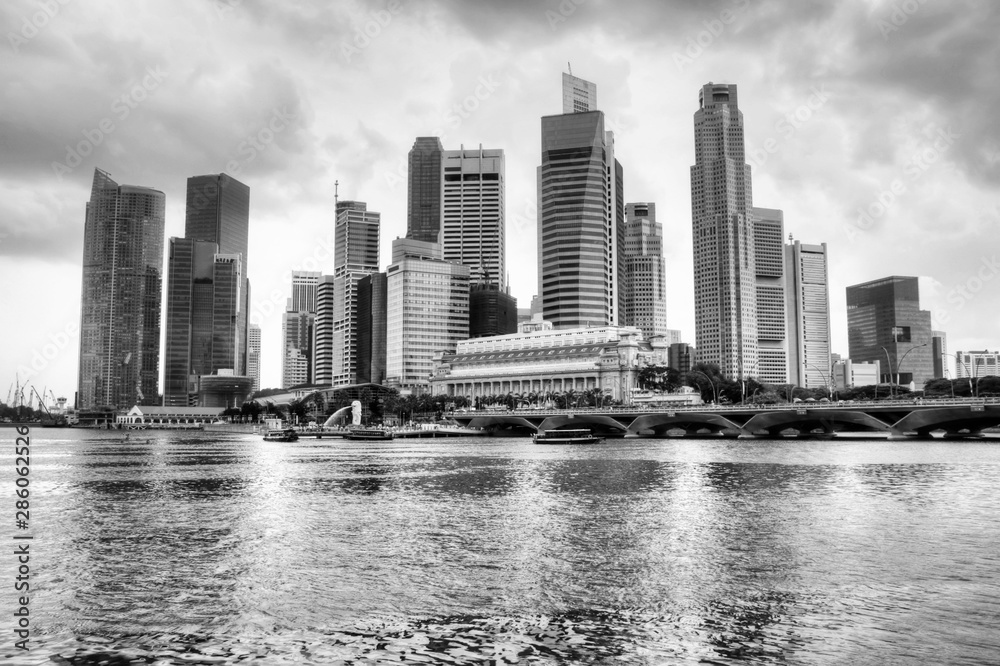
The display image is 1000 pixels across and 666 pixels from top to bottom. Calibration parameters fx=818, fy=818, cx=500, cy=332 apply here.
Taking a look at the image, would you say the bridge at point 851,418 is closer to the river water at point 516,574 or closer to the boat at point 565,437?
the boat at point 565,437

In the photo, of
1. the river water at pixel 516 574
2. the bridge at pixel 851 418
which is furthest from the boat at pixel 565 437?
the river water at pixel 516 574

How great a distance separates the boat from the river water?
104 m

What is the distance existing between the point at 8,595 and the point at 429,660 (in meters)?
19.2

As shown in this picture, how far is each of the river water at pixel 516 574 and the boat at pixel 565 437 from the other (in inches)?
4087

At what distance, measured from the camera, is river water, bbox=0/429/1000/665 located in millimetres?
25906

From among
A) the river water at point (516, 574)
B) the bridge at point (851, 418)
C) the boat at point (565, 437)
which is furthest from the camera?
the boat at point (565, 437)

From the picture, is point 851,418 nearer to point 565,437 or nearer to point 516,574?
point 565,437

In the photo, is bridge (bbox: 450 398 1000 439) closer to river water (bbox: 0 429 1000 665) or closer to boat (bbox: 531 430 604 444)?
boat (bbox: 531 430 604 444)

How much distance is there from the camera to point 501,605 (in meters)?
30.7

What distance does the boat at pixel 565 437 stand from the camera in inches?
6998

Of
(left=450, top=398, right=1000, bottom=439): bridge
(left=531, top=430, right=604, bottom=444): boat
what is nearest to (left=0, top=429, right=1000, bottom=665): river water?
(left=450, top=398, right=1000, bottom=439): bridge

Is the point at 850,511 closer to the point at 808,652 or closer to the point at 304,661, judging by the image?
the point at 808,652

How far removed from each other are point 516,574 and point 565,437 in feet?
488

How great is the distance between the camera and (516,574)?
35906 millimetres
